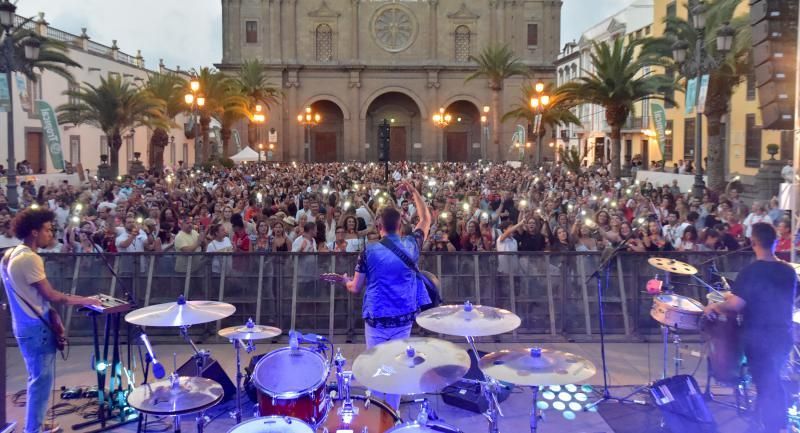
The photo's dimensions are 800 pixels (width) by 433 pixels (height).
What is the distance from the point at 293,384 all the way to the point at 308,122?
2097 inches

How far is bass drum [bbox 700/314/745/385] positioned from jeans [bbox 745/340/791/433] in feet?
0.69

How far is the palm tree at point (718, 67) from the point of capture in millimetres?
23312

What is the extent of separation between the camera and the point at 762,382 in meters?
5.88

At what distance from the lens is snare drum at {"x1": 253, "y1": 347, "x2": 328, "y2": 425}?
4.98 meters

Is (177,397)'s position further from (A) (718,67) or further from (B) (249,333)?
(A) (718,67)

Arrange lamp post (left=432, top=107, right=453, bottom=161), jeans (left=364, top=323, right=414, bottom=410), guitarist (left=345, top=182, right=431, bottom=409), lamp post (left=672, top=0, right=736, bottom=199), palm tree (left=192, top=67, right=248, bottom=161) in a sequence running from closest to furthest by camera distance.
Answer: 1. guitarist (left=345, top=182, right=431, bottom=409)
2. jeans (left=364, top=323, right=414, bottom=410)
3. lamp post (left=672, top=0, right=736, bottom=199)
4. palm tree (left=192, top=67, right=248, bottom=161)
5. lamp post (left=432, top=107, right=453, bottom=161)

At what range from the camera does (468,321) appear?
5664 mm

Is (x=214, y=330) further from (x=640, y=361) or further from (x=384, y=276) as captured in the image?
(x=640, y=361)

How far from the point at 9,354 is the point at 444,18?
56.5 m

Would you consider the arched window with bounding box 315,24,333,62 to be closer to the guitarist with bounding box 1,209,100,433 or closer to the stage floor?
the stage floor

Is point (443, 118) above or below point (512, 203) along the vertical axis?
above

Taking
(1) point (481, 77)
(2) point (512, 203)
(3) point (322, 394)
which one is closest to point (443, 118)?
(1) point (481, 77)

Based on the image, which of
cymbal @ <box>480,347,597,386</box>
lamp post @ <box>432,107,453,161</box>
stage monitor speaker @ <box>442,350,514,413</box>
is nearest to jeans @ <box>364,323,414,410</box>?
stage monitor speaker @ <box>442,350,514,413</box>

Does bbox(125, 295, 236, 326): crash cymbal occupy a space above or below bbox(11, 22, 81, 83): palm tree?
below
